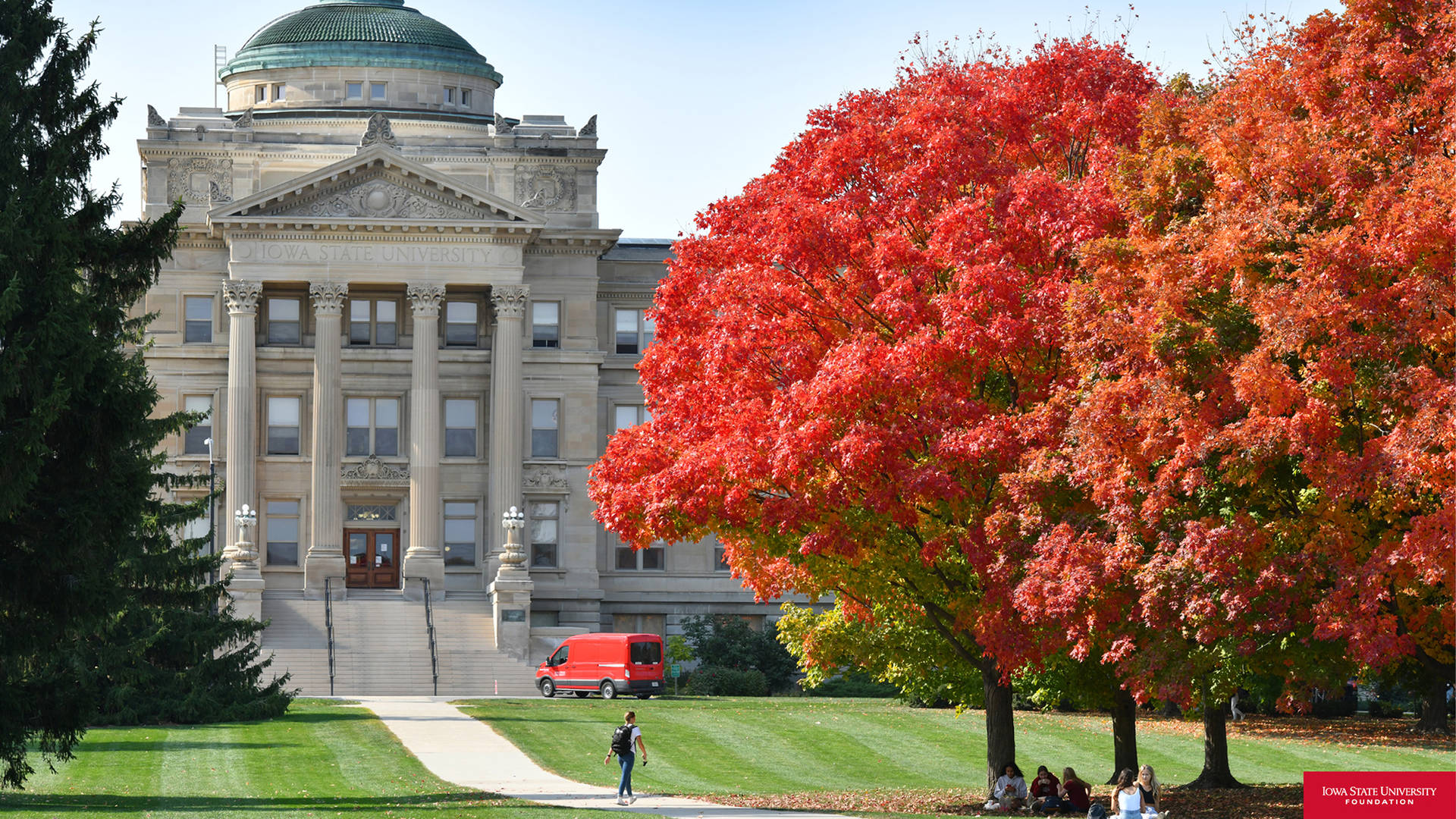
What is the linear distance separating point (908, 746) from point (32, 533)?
22068mm

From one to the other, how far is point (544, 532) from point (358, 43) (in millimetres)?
21110

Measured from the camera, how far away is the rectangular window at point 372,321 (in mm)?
66062

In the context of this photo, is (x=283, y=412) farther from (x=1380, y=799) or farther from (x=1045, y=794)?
(x=1380, y=799)

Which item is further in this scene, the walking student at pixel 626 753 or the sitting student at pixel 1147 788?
the walking student at pixel 626 753

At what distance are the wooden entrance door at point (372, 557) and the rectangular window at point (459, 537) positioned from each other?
185 centimetres

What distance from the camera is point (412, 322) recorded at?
65812 millimetres

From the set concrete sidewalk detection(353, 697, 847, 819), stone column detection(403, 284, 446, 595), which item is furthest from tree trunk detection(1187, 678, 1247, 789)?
stone column detection(403, 284, 446, 595)

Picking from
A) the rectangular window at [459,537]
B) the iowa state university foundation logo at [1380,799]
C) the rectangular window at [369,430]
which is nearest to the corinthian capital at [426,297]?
the rectangular window at [369,430]

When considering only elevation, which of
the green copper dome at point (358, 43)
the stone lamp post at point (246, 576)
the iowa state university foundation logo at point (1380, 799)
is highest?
the green copper dome at point (358, 43)

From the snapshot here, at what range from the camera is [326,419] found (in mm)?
63562

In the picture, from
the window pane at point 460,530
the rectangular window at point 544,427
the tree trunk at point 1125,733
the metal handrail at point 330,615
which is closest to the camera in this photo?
the tree trunk at point 1125,733

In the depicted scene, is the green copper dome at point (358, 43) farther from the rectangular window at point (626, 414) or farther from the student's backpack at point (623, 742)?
the student's backpack at point (623, 742)

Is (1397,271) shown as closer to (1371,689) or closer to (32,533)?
(32,533)

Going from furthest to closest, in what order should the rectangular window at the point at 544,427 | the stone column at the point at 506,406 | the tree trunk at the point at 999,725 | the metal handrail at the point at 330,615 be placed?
the rectangular window at the point at 544,427
the stone column at the point at 506,406
the metal handrail at the point at 330,615
the tree trunk at the point at 999,725
